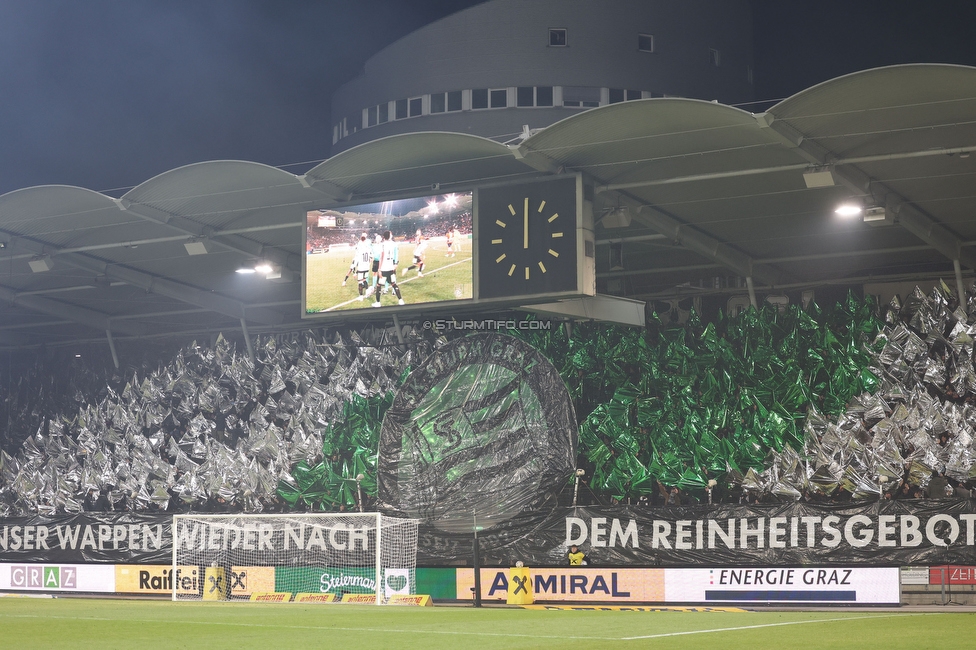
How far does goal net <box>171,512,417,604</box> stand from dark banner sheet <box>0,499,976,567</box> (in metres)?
0.42

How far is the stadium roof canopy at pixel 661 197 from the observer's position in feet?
57.4

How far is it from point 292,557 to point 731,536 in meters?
9.17

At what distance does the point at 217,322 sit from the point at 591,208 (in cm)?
1870

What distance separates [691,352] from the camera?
26.8m

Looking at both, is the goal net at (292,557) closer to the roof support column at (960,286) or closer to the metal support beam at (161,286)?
the metal support beam at (161,286)

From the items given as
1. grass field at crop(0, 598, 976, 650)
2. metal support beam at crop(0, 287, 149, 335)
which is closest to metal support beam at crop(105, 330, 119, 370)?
metal support beam at crop(0, 287, 149, 335)

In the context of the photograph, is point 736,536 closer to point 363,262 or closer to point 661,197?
point 661,197

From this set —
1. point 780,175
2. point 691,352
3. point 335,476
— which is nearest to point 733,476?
point 691,352

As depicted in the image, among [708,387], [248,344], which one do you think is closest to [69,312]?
[248,344]

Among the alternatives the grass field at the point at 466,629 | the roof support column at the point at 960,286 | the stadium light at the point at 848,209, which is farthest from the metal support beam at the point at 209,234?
the roof support column at the point at 960,286

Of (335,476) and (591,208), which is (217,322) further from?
(591,208)

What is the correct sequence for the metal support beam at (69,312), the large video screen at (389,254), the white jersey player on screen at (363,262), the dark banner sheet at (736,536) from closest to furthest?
the dark banner sheet at (736,536), the large video screen at (389,254), the white jersey player on screen at (363,262), the metal support beam at (69,312)

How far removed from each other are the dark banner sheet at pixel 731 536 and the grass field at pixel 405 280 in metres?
5.16

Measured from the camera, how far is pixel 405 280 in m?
20.1
